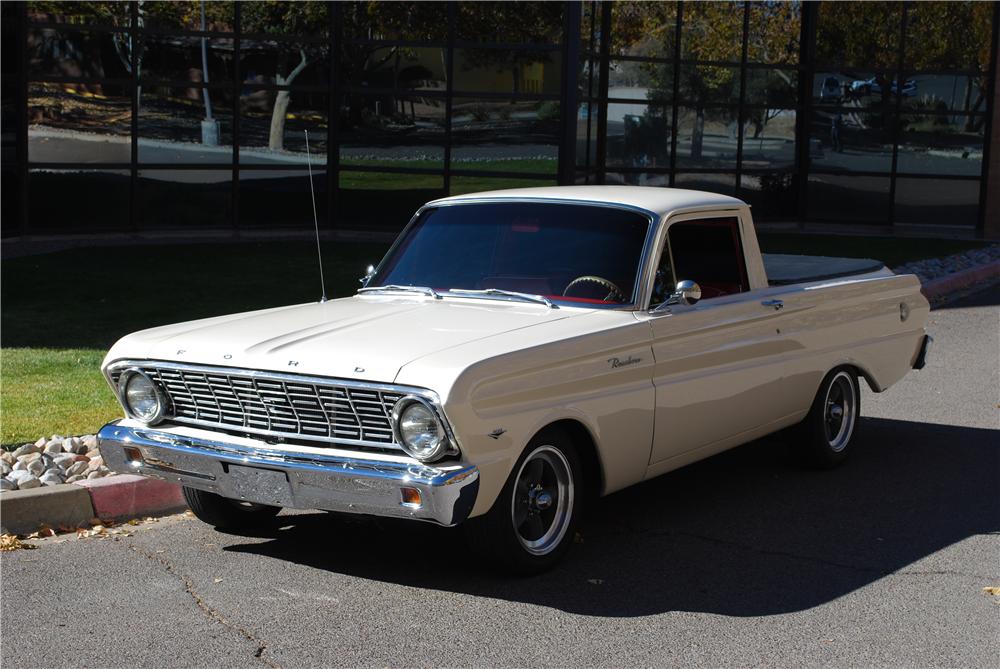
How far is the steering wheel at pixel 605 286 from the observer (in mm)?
6305

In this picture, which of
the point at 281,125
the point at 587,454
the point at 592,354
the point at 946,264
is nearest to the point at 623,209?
the point at 592,354

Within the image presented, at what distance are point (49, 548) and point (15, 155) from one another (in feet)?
43.3

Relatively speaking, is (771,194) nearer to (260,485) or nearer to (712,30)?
(712,30)

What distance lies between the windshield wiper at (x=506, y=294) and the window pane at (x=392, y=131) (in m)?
14.2

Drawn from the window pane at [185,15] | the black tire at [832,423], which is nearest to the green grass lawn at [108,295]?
the window pane at [185,15]

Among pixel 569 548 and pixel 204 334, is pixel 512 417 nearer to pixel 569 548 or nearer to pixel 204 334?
pixel 569 548

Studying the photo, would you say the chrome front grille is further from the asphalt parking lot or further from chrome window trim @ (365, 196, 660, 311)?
chrome window trim @ (365, 196, 660, 311)

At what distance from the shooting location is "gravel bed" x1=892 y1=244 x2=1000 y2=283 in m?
17.4

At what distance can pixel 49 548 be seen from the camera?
20.1 feet

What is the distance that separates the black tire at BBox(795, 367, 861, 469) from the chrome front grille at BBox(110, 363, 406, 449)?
3358 mm

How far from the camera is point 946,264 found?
18578 millimetres

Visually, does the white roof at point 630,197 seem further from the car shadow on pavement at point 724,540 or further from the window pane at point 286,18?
the window pane at point 286,18

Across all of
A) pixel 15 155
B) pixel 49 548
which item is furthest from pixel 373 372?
pixel 15 155

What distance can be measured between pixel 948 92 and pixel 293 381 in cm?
2213
